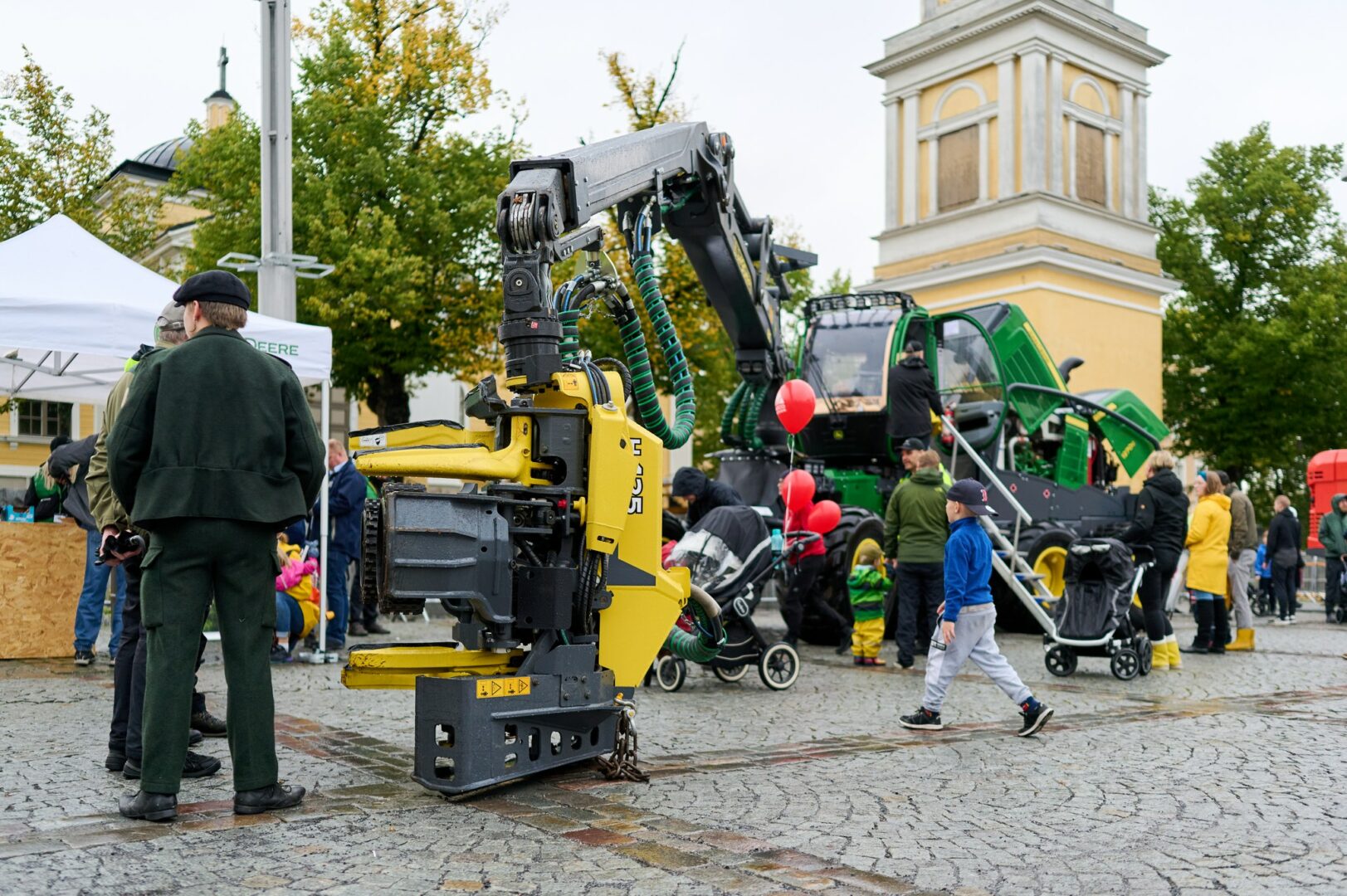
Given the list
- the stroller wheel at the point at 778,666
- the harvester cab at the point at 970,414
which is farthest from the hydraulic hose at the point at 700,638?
the harvester cab at the point at 970,414

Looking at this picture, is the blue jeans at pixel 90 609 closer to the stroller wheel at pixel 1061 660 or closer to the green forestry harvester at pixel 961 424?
the green forestry harvester at pixel 961 424

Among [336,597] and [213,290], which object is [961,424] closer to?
[336,597]

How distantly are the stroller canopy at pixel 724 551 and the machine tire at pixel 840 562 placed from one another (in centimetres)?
272

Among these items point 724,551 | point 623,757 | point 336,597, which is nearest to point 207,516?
point 623,757

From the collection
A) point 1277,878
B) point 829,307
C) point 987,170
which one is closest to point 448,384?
point 987,170

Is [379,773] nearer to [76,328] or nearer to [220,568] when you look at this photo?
[220,568]

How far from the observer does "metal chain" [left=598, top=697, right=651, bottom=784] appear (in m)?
6.33

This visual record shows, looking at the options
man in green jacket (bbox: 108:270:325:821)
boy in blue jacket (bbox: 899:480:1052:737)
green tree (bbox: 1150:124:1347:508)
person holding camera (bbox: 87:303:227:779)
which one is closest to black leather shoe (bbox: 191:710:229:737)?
person holding camera (bbox: 87:303:227:779)

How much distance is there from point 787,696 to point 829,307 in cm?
702

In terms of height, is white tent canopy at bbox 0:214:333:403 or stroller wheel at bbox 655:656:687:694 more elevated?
white tent canopy at bbox 0:214:333:403

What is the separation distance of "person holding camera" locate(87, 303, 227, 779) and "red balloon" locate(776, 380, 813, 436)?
661cm

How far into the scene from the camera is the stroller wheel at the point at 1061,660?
37.7ft

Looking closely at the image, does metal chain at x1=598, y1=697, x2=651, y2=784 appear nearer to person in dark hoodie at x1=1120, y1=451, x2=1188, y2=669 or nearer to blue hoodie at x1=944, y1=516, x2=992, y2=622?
blue hoodie at x1=944, y1=516, x2=992, y2=622

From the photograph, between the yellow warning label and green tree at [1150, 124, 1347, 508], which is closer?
the yellow warning label
